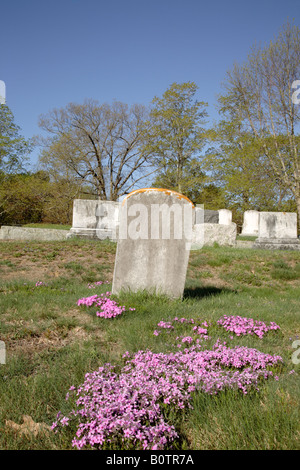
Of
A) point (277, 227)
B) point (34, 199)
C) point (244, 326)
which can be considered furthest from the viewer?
point (34, 199)

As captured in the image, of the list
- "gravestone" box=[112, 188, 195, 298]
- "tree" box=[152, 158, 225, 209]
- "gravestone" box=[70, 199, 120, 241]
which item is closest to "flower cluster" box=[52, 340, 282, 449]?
"gravestone" box=[112, 188, 195, 298]

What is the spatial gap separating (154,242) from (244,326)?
6.72ft

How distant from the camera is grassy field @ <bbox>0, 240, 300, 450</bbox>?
2137 mm

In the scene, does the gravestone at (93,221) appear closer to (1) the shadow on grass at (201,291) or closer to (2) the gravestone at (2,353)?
(1) the shadow on grass at (201,291)

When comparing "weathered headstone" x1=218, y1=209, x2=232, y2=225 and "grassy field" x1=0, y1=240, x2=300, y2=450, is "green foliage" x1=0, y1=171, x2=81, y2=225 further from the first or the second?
"grassy field" x1=0, y1=240, x2=300, y2=450

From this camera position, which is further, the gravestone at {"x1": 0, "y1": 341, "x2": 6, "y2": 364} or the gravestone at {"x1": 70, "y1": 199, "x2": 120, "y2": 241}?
the gravestone at {"x1": 70, "y1": 199, "x2": 120, "y2": 241}

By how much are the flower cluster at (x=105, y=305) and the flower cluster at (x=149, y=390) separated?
1.39m

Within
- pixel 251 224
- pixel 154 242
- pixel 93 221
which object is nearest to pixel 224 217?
pixel 251 224

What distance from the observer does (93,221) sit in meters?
15.4

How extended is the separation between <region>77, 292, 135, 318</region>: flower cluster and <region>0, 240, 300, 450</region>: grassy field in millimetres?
77

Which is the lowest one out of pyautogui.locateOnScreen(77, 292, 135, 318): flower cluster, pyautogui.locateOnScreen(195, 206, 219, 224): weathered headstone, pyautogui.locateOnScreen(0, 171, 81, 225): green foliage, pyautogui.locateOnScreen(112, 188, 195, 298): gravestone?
pyautogui.locateOnScreen(77, 292, 135, 318): flower cluster

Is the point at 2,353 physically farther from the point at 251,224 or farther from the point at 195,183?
the point at 195,183
